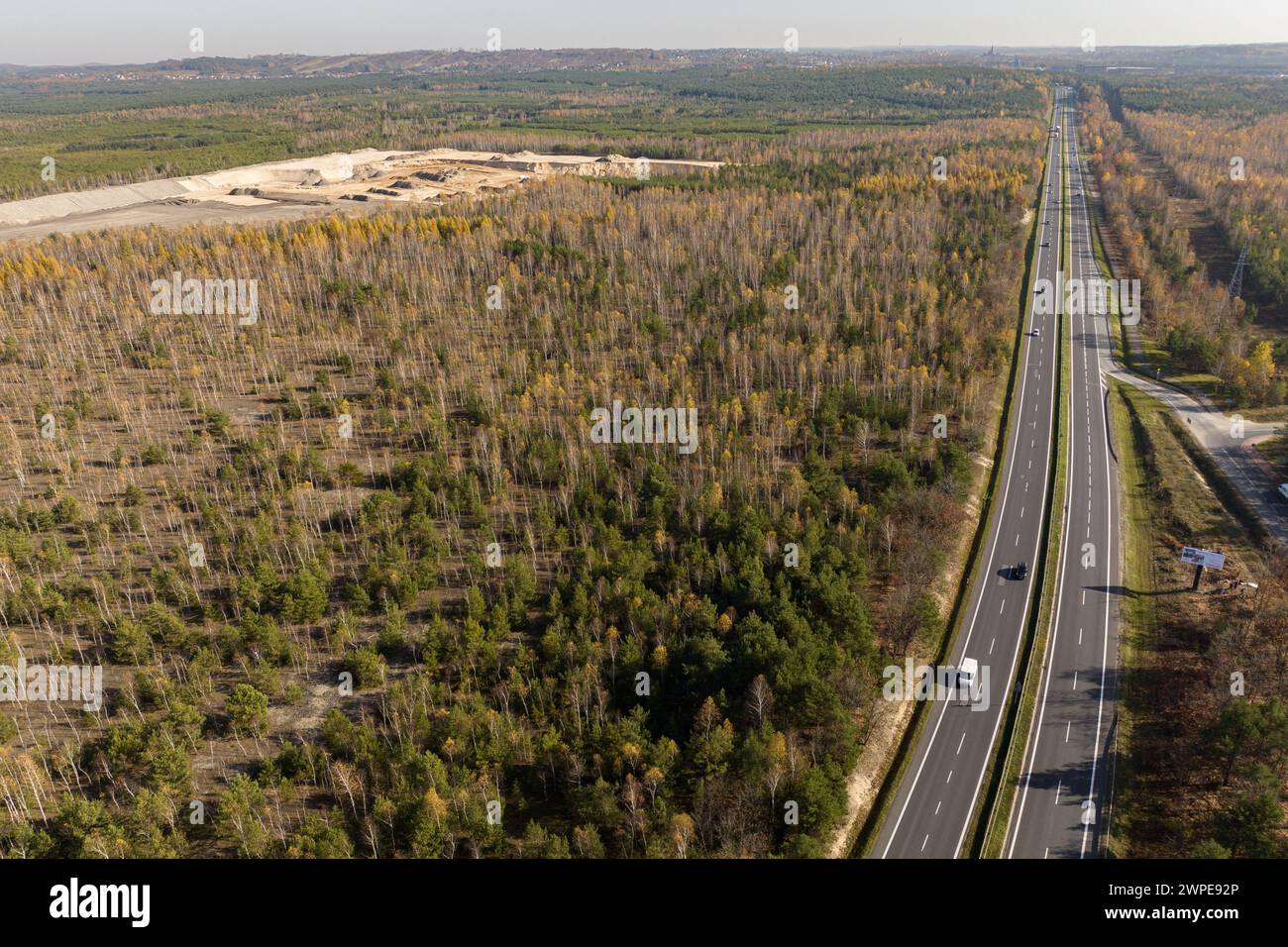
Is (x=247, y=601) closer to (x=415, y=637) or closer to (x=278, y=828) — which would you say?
(x=415, y=637)

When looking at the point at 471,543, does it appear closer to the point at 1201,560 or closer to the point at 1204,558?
the point at 1201,560

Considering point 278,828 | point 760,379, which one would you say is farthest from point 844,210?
point 278,828

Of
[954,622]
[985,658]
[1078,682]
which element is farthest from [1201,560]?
[985,658]

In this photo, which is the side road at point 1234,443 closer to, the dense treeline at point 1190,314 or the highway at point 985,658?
the dense treeline at point 1190,314

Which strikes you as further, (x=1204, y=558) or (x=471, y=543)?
(x=471, y=543)

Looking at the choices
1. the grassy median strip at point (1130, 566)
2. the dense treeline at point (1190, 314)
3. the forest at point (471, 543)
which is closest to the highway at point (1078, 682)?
the grassy median strip at point (1130, 566)
